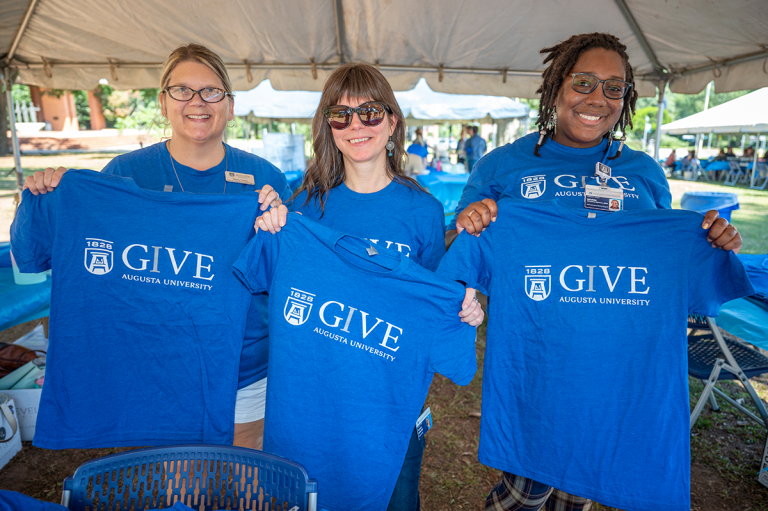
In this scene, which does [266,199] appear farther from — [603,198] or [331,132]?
[603,198]

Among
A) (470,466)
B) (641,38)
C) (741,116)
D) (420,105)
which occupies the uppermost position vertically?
(741,116)

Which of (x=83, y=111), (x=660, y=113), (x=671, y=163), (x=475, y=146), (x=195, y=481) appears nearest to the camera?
(x=195, y=481)

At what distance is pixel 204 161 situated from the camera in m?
2.00

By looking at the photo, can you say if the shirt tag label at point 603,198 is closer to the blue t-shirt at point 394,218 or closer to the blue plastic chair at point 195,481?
the blue t-shirt at point 394,218

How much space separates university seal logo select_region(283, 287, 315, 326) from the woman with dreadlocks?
0.65 meters

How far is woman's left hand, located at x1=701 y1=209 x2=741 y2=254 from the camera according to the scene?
1.56 m

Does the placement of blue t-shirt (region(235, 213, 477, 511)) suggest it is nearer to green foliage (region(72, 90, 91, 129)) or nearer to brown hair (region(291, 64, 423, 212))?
brown hair (region(291, 64, 423, 212))

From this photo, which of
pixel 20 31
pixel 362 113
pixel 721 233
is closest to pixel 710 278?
pixel 721 233

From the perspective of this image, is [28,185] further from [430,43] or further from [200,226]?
[430,43]

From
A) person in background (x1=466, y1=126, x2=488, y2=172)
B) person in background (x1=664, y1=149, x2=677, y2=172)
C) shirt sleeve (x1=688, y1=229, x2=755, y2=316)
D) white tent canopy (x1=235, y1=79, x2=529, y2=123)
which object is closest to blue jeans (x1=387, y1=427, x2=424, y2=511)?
shirt sleeve (x1=688, y1=229, x2=755, y2=316)

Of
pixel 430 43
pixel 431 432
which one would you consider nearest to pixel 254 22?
pixel 430 43

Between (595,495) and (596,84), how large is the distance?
165cm

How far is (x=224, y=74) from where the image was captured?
2.02 meters

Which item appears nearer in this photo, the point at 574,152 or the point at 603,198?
the point at 603,198
